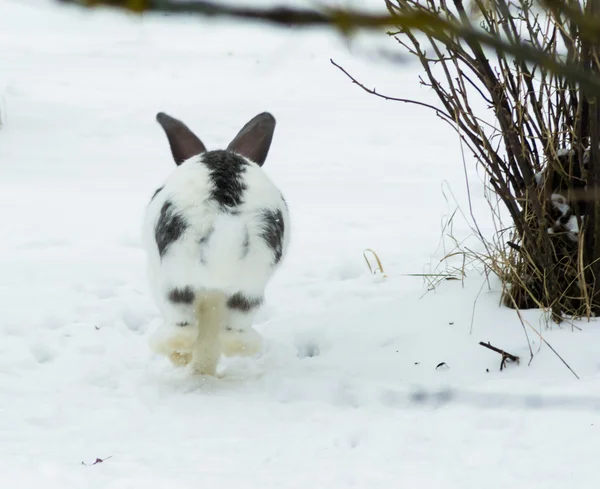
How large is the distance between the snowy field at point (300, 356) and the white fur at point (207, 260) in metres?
0.21

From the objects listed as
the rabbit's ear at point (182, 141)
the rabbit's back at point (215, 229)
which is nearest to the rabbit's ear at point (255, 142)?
Result: the rabbit's ear at point (182, 141)

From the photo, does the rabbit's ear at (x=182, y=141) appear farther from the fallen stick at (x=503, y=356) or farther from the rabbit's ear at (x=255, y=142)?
the fallen stick at (x=503, y=356)

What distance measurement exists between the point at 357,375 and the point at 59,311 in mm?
1618

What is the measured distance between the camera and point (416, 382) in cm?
361

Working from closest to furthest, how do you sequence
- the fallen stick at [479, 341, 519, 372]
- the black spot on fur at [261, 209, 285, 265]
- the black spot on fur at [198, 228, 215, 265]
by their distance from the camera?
1. the black spot on fur at [198, 228, 215, 265]
2. the black spot on fur at [261, 209, 285, 265]
3. the fallen stick at [479, 341, 519, 372]

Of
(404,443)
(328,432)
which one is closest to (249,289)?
(328,432)

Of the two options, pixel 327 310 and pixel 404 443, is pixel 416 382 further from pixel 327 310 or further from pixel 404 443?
pixel 327 310

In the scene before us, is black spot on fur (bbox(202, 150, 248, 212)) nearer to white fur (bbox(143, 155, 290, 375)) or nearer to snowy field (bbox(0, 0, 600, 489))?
white fur (bbox(143, 155, 290, 375))

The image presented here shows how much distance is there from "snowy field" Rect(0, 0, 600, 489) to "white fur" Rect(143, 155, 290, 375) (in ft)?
0.68

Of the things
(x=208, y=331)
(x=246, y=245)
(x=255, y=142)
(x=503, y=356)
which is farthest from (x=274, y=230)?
(x=503, y=356)

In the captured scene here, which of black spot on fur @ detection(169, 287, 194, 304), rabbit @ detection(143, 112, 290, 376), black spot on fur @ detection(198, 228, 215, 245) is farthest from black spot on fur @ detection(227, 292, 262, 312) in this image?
black spot on fur @ detection(198, 228, 215, 245)

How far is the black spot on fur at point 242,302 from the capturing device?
3430mm

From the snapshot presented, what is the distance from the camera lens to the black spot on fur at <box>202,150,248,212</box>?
132 inches

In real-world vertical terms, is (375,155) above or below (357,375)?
above
